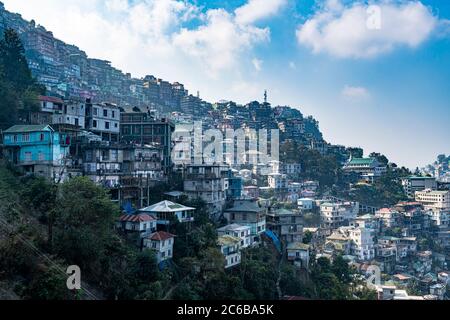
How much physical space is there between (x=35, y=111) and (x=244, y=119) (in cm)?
3153

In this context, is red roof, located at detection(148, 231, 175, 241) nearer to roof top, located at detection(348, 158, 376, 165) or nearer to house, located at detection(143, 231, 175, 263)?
house, located at detection(143, 231, 175, 263)

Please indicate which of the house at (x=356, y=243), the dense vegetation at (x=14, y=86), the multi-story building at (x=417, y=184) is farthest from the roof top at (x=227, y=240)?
the multi-story building at (x=417, y=184)

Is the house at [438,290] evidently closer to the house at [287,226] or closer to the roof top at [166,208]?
the house at [287,226]

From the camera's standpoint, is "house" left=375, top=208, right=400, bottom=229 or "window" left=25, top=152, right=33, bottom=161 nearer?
"window" left=25, top=152, right=33, bottom=161

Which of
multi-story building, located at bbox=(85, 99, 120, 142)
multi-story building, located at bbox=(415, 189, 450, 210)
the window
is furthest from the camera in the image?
multi-story building, located at bbox=(415, 189, 450, 210)

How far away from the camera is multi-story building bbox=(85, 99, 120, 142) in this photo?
1856 cm

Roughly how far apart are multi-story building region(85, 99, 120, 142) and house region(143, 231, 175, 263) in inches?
306

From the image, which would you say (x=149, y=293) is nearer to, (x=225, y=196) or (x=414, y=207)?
(x=225, y=196)

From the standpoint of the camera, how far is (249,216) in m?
18.0

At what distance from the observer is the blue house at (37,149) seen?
1440 centimetres

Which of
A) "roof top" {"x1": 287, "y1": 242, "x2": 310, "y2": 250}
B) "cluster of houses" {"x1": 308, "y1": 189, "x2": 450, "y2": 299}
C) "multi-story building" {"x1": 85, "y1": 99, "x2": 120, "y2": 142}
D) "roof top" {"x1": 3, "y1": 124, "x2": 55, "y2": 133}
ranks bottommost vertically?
"cluster of houses" {"x1": 308, "y1": 189, "x2": 450, "y2": 299}

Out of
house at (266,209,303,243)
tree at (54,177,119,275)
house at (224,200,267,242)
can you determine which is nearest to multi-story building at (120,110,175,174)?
house at (224,200,267,242)
